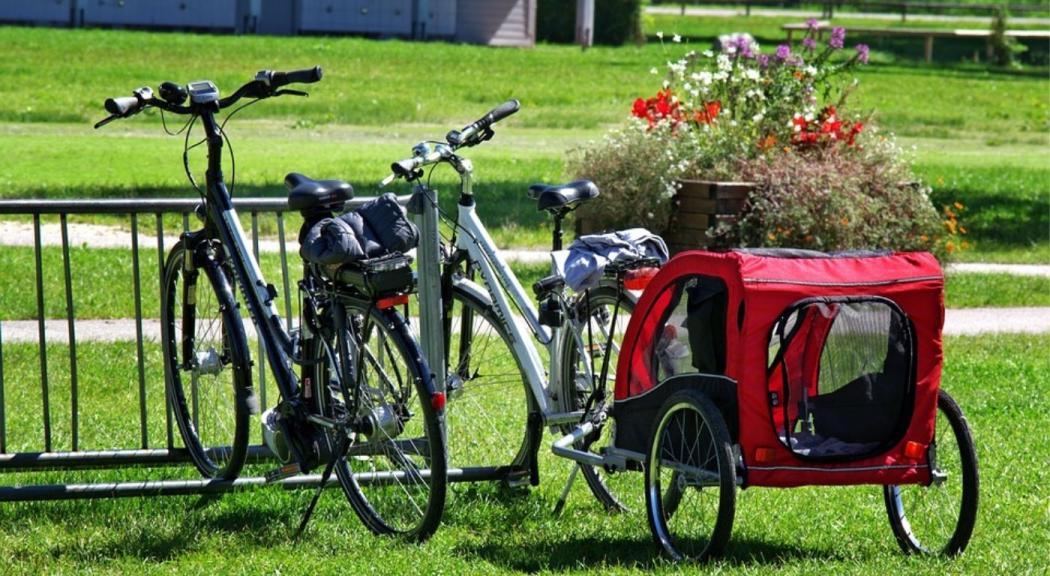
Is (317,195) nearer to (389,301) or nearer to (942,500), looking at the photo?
(389,301)

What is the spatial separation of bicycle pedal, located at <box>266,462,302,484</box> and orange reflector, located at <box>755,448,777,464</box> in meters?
1.61

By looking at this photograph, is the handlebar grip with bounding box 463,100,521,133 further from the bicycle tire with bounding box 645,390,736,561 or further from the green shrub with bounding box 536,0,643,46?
the green shrub with bounding box 536,0,643,46

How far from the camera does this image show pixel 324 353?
5.47 metres

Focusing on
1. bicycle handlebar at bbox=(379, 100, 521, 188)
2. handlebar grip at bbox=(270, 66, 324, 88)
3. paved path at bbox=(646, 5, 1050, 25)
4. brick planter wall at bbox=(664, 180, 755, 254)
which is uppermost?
handlebar grip at bbox=(270, 66, 324, 88)

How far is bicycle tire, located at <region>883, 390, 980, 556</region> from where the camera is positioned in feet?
16.6

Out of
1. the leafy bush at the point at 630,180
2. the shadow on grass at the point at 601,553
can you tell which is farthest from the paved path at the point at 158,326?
the shadow on grass at the point at 601,553

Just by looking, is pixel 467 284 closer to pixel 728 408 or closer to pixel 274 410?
pixel 274 410

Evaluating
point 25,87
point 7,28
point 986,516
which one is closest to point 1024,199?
point 986,516

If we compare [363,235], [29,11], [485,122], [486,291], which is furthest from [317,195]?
[29,11]

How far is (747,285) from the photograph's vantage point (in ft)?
15.4

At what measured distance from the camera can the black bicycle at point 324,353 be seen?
520 centimetres

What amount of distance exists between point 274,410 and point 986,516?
102 inches

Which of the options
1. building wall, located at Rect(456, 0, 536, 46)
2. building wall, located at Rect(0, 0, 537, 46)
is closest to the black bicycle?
building wall, located at Rect(0, 0, 537, 46)

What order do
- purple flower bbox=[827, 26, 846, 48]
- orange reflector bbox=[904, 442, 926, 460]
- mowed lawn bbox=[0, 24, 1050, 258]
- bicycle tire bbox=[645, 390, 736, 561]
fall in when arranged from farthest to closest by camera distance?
mowed lawn bbox=[0, 24, 1050, 258], purple flower bbox=[827, 26, 846, 48], orange reflector bbox=[904, 442, 926, 460], bicycle tire bbox=[645, 390, 736, 561]
